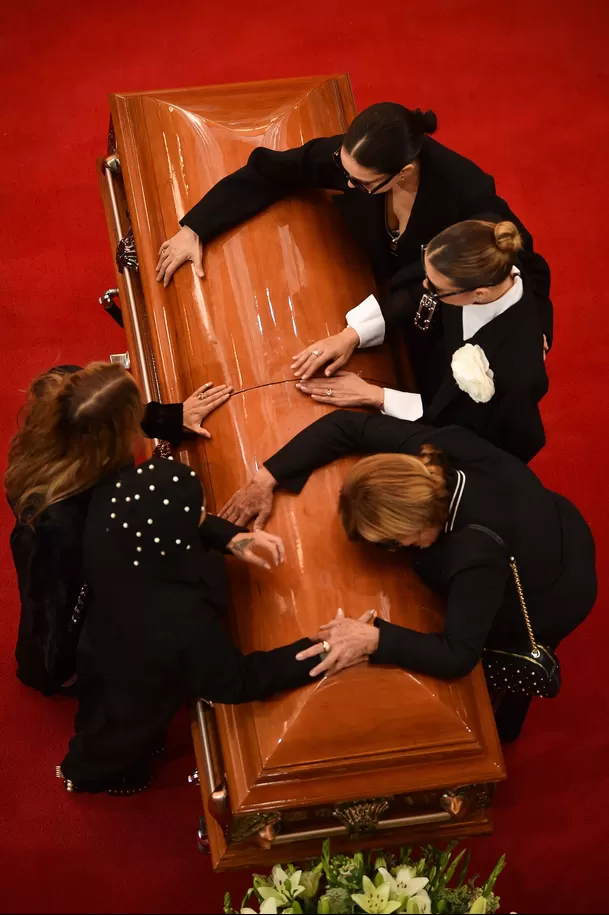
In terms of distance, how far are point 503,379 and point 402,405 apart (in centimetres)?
30

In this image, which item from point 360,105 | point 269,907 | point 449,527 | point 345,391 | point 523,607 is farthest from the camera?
point 360,105

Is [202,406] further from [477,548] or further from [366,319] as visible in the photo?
[477,548]

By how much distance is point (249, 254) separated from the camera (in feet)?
8.45

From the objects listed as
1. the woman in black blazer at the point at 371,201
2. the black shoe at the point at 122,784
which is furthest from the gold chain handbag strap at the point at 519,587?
the black shoe at the point at 122,784

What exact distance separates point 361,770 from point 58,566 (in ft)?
3.15

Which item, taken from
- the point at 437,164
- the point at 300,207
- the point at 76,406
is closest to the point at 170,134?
the point at 300,207

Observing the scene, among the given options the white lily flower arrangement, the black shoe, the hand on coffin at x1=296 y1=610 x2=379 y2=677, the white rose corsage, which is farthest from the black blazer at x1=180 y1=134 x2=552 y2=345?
the black shoe

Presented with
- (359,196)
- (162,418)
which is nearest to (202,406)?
(162,418)

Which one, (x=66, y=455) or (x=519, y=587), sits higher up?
(x=66, y=455)

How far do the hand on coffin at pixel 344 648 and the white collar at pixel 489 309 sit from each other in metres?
0.87

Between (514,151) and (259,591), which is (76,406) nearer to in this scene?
(259,591)

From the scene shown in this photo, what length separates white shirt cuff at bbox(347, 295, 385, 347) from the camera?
2.51 meters

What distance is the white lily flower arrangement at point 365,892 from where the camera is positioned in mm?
1958

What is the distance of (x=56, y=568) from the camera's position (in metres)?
2.39
